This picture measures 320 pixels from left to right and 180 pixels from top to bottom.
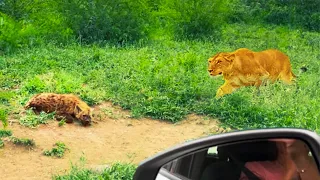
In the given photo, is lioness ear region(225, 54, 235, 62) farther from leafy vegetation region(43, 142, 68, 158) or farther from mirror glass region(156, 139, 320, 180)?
mirror glass region(156, 139, 320, 180)

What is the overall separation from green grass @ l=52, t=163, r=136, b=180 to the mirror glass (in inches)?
81.4

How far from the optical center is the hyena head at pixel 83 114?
5426 millimetres

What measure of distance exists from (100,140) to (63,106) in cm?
67

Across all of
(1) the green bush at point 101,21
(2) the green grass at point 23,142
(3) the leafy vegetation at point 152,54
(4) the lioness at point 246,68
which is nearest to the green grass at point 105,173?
(3) the leafy vegetation at point 152,54

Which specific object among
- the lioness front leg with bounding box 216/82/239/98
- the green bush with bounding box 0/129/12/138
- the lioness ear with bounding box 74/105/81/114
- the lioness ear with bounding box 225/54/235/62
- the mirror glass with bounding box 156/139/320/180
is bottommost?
the green bush with bounding box 0/129/12/138

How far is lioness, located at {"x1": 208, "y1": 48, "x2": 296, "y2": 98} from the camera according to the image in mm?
6438

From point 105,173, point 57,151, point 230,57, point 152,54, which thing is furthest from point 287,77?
point 105,173

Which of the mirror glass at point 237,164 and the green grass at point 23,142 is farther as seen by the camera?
→ the green grass at point 23,142

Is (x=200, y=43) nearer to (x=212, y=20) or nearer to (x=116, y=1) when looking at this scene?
(x=212, y=20)

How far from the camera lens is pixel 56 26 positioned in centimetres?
941

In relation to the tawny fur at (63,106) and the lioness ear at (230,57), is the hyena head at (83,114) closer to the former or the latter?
the tawny fur at (63,106)

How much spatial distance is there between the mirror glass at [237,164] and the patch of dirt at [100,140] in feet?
8.01

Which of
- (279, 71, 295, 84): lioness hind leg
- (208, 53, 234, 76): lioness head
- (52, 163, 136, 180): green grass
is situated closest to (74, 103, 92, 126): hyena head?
(52, 163, 136, 180): green grass

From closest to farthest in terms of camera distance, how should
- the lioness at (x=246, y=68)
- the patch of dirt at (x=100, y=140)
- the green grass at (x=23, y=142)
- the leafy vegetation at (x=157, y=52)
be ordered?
the patch of dirt at (x=100, y=140)
the green grass at (x=23, y=142)
the leafy vegetation at (x=157, y=52)
the lioness at (x=246, y=68)
